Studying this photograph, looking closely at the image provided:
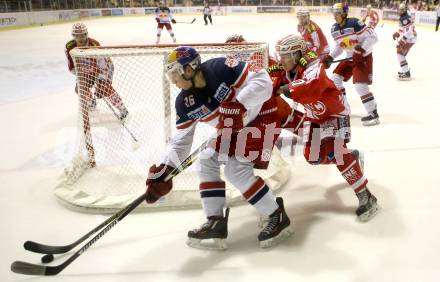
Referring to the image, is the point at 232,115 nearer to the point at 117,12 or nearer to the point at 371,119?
the point at 371,119

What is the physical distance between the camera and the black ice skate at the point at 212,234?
2053 mm

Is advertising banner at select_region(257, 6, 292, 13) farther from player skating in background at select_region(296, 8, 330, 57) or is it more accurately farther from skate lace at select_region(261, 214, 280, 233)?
skate lace at select_region(261, 214, 280, 233)

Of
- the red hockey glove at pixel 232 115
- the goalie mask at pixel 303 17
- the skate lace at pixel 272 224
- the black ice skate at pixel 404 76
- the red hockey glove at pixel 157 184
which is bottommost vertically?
the skate lace at pixel 272 224

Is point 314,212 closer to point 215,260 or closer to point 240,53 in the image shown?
point 215,260

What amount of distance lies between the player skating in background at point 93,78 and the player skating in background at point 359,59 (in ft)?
6.59

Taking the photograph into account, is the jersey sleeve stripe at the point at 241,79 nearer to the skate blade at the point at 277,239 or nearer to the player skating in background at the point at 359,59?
A: the skate blade at the point at 277,239

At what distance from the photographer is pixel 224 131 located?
2014mm

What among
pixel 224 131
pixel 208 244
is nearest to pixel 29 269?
pixel 208 244

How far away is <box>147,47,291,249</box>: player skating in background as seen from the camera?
1.87 meters

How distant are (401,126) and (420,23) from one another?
10155 millimetres

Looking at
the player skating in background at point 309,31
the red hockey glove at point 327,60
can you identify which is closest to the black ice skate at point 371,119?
the red hockey glove at point 327,60

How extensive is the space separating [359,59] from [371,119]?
585 mm

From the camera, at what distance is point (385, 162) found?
3068 millimetres

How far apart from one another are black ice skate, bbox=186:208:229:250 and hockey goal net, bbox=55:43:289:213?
41 cm
